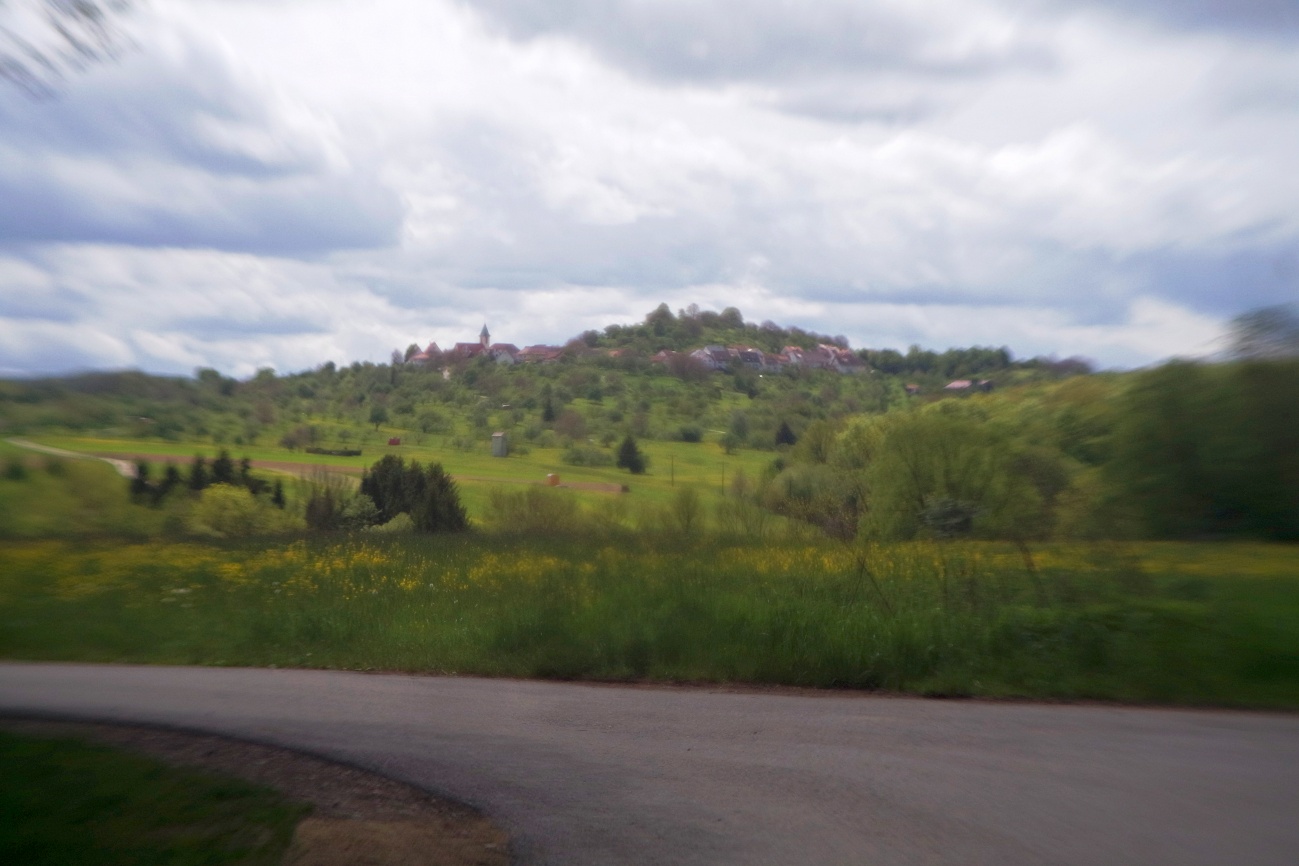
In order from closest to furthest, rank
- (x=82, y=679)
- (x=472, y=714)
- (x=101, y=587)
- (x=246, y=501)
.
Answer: (x=472, y=714), (x=82, y=679), (x=101, y=587), (x=246, y=501)

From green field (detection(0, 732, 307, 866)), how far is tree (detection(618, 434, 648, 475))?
25620 mm

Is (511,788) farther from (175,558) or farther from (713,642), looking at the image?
(175,558)

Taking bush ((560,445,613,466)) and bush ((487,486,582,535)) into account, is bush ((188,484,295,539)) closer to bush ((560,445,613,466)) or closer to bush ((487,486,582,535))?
bush ((487,486,582,535))

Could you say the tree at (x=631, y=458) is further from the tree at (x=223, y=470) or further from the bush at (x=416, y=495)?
the tree at (x=223, y=470)

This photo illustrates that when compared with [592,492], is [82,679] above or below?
below

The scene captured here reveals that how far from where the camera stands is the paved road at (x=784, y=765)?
5969 mm

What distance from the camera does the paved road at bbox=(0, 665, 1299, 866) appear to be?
235 inches

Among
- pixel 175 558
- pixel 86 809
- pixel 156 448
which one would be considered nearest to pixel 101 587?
pixel 175 558

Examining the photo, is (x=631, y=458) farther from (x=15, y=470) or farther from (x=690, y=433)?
A: (x=15, y=470)

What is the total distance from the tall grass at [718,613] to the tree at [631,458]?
13337 millimetres

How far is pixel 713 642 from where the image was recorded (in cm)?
1245

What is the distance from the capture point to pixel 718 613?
43.0ft

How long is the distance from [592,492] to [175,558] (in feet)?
41.6

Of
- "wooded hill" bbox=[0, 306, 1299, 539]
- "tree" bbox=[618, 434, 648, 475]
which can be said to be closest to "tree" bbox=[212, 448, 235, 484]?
"wooded hill" bbox=[0, 306, 1299, 539]
